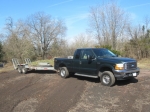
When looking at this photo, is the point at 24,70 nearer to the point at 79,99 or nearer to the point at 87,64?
the point at 87,64

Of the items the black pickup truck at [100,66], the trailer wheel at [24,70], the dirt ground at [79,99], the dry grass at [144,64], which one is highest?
the black pickup truck at [100,66]

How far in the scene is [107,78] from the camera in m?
10.1

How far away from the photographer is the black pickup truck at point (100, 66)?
9.86 meters

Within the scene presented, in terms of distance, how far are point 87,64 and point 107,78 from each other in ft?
5.47

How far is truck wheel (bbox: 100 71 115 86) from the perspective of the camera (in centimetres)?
988

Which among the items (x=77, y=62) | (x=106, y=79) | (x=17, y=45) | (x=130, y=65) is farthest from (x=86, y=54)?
(x=17, y=45)

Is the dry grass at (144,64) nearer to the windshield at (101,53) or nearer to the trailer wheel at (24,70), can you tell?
the windshield at (101,53)

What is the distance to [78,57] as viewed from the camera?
12.1m

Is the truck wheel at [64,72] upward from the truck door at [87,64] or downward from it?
downward

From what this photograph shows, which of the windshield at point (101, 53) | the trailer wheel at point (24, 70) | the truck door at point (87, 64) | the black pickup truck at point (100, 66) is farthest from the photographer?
the trailer wheel at point (24, 70)

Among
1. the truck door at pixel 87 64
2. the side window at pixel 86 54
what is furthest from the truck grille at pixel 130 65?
the side window at pixel 86 54

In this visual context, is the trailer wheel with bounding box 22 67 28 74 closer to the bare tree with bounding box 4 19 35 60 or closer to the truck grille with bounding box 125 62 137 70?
the truck grille with bounding box 125 62 137 70

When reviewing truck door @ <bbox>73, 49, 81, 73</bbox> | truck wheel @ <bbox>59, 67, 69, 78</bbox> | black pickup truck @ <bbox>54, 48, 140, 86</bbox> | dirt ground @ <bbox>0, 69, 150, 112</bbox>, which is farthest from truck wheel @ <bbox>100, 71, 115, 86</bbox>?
truck wheel @ <bbox>59, 67, 69, 78</bbox>

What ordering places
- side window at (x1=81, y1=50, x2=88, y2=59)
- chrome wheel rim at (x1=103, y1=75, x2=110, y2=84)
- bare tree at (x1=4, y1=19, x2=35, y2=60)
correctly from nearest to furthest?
chrome wheel rim at (x1=103, y1=75, x2=110, y2=84)
side window at (x1=81, y1=50, x2=88, y2=59)
bare tree at (x1=4, y1=19, x2=35, y2=60)
